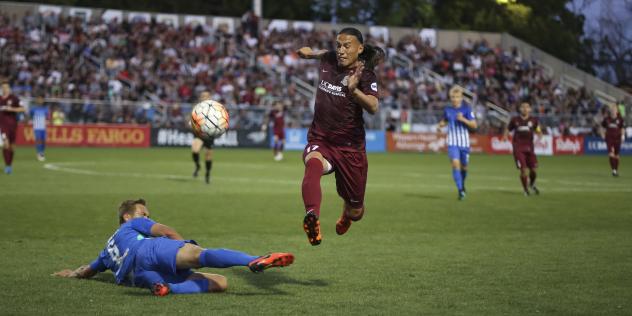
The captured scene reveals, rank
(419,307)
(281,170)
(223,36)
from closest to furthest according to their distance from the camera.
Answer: (419,307) → (281,170) → (223,36)

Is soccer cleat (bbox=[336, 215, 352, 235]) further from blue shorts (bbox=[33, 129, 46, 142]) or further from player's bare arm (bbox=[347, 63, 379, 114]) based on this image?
blue shorts (bbox=[33, 129, 46, 142])

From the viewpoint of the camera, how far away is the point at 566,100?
51844mm

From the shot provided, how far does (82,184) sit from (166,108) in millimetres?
21152

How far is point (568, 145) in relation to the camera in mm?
45750

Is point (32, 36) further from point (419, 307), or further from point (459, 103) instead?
point (419, 307)

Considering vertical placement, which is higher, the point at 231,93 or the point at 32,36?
the point at 32,36

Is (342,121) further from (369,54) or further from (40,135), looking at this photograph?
(40,135)

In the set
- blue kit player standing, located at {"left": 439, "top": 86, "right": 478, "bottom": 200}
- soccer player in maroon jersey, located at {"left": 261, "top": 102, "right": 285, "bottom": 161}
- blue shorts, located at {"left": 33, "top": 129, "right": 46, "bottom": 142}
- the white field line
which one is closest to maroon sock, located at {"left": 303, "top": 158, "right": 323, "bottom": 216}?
blue kit player standing, located at {"left": 439, "top": 86, "right": 478, "bottom": 200}

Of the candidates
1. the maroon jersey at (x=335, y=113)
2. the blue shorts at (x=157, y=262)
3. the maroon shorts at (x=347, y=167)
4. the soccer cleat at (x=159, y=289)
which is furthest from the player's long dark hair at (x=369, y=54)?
the soccer cleat at (x=159, y=289)

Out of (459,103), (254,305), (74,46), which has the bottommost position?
(254,305)

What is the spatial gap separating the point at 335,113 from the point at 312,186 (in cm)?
89

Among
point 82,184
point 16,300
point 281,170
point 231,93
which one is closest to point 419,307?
Result: point 16,300

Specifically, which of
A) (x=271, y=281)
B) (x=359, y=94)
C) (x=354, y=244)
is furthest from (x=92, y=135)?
(x=359, y=94)

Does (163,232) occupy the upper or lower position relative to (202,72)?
lower
